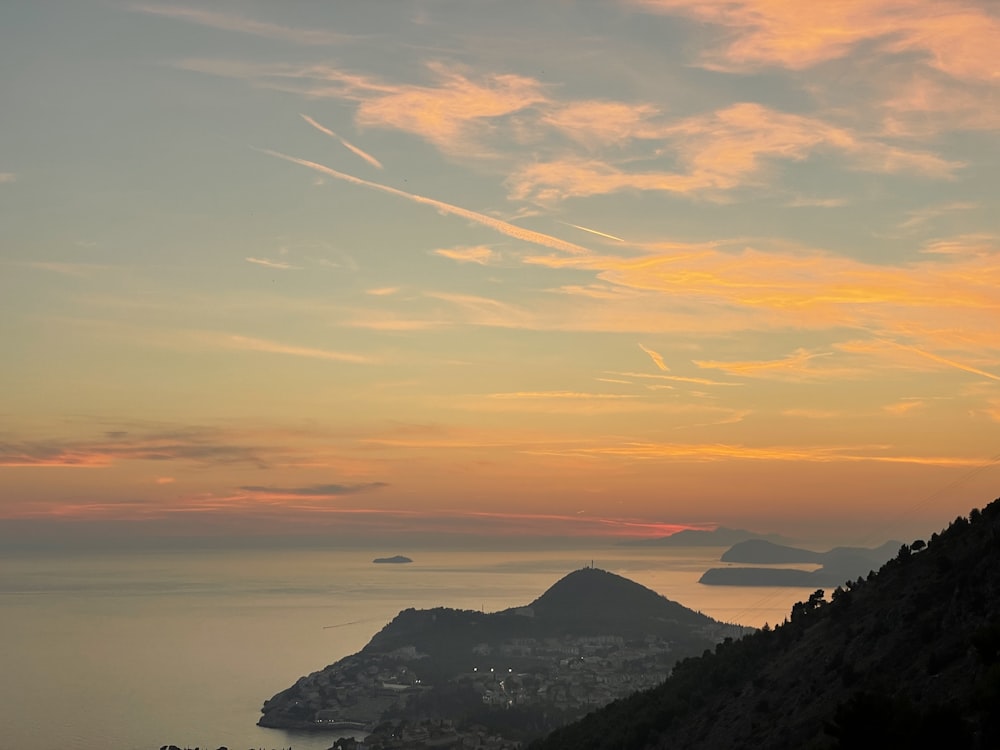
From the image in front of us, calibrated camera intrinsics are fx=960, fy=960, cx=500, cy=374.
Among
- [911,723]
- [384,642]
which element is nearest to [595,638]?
[384,642]

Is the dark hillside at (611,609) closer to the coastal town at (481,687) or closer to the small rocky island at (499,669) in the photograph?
the small rocky island at (499,669)

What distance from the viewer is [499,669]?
476 ft

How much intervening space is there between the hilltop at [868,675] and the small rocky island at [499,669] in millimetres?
44012

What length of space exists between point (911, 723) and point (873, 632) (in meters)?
18.6

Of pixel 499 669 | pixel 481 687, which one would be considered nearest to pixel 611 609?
pixel 499 669

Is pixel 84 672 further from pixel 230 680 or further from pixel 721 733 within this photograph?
Answer: pixel 721 733

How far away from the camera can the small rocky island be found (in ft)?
354

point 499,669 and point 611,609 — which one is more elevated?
point 611,609

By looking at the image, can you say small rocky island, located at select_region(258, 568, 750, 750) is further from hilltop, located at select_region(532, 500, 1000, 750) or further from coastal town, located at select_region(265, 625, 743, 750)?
hilltop, located at select_region(532, 500, 1000, 750)

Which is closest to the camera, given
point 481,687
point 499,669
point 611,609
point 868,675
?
point 868,675

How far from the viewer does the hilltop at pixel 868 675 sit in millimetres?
23578

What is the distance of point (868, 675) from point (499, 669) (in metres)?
115

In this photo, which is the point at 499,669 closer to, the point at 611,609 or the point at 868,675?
the point at 611,609

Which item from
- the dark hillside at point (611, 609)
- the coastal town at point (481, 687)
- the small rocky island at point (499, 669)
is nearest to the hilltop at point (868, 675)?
the coastal town at point (481, 687)
